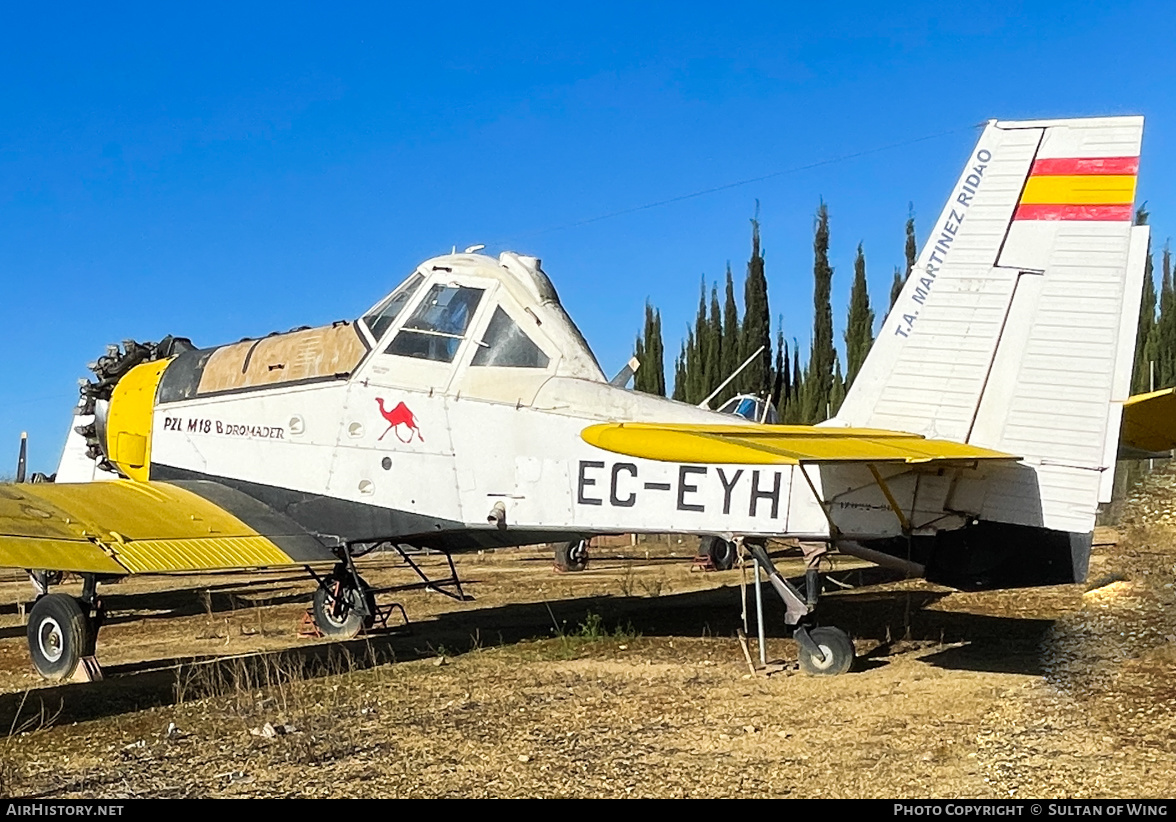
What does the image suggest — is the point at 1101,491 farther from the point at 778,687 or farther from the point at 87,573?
the point at 87,573

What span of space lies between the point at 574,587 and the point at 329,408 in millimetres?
6039

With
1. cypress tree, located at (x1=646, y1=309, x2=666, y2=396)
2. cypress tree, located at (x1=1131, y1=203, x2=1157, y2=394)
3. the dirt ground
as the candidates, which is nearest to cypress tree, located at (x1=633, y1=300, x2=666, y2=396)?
cypress tree, located at (x1=646, y1=309, x2=666, y2=396)

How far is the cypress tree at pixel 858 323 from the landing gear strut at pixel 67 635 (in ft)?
103

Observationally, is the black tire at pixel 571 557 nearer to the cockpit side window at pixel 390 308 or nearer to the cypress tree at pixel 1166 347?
the cockpit side window at pixel 390 308

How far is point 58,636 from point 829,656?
5632 mm

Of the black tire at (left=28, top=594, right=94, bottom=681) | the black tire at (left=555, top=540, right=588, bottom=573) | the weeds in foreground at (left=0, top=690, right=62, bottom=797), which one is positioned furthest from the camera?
the black tire at (left=555, top=540, right=588, bottom=573)

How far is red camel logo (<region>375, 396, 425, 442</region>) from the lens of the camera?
8445 mm

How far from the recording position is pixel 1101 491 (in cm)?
635

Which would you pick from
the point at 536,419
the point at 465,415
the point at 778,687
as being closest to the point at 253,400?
the point at 465,415

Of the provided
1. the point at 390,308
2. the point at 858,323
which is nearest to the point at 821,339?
the point at 858,323

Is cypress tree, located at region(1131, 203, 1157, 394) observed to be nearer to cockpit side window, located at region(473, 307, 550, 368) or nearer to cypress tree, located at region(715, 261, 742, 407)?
cypress tree, located at region(715, 261, 742, 407)

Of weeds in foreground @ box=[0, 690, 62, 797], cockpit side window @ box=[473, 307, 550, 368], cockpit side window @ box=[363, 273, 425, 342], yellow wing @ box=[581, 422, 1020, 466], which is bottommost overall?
weeds in foreground @ box=[0, 690, 62, 797]

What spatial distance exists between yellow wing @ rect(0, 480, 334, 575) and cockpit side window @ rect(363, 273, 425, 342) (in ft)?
5.80

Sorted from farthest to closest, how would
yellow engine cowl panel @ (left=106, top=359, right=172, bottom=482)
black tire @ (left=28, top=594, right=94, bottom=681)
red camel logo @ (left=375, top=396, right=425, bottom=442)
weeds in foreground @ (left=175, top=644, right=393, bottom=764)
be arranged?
yellow engine cowl panel @ (left=106, top=359, right=172, bottom=482)
red camel logo @ (left=375, top=396, right=425, bottom=442)
black tire @ (left=28, top=594, right=94, bottom=681)
weeds in foreground @ (left=175, top=644, right=393, bottom=764)
